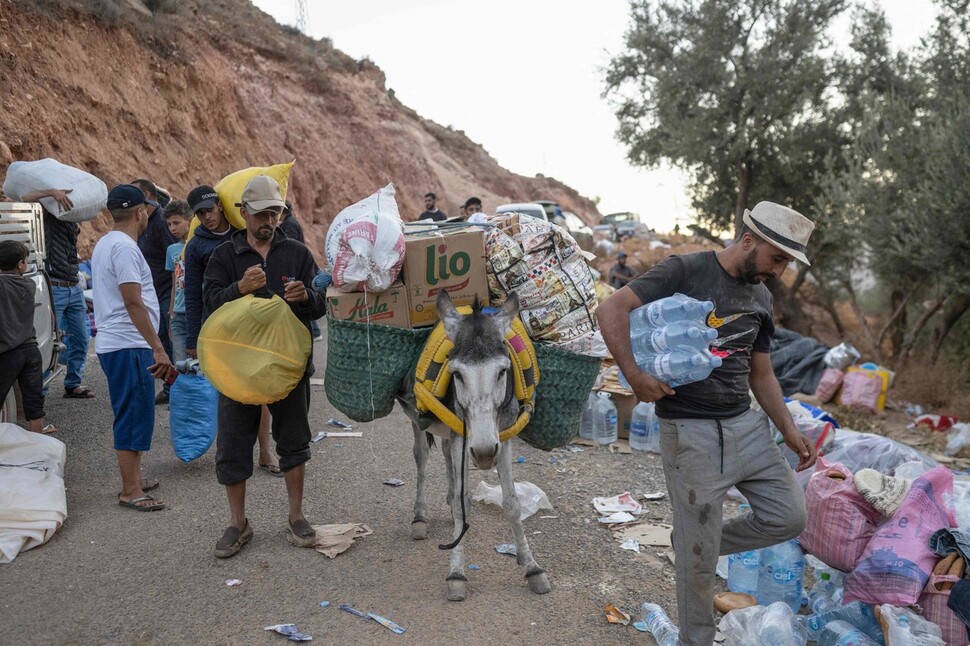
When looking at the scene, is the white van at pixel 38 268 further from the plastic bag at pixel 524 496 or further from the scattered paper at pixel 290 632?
the plastic bag at pixel 524 496

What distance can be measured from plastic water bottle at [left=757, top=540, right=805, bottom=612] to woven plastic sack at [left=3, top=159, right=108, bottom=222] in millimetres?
6680

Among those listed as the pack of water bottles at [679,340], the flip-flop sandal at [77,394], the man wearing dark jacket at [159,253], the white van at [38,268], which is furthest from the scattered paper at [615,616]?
the flip-flop sandal at [77,394]

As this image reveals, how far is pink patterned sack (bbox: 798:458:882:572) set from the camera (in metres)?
4.00

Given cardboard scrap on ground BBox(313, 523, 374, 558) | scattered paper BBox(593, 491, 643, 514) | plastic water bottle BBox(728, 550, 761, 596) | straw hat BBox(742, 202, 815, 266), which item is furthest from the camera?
scattered paper BBox(593, 491, 643, 514)

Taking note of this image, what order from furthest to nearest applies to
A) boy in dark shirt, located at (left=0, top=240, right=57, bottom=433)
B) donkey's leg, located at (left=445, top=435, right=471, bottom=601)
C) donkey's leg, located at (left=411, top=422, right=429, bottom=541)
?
boy in dark shirt, located at (left=0, top=240, right=57, bottom=433)
donkey's leg, located at (left=411, top=422, right=429, bottom=541)
donkey's leg, located at (left=445, top=435, right=471, bottom=601)

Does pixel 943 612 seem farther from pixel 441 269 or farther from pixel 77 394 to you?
pixel 77 394

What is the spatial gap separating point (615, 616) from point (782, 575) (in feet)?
3.37

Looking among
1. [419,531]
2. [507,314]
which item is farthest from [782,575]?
[419,531]

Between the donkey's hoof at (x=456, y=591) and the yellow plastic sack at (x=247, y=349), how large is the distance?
5.18 feet

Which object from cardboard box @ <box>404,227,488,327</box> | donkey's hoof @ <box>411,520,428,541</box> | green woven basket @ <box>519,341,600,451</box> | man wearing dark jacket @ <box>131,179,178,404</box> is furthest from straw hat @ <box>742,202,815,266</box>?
man wearing dark jacket @ <box>131,179,178,404</box>

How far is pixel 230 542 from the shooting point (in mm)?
4613

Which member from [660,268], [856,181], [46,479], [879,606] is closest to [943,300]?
[856,181]

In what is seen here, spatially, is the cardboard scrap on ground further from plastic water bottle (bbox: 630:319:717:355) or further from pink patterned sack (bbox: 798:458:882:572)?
pink patterned sack (bbox: 798:458:882:572)

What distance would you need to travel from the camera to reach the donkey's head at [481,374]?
12.5ft
